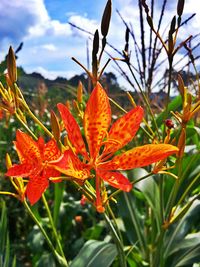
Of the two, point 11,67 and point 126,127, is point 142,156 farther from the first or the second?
point 11,67

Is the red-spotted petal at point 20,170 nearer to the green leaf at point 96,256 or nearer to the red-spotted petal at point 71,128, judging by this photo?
the red-spotted petal at point 71,128

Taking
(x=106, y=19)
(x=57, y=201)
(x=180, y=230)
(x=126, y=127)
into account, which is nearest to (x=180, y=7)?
(x=106, y=19)

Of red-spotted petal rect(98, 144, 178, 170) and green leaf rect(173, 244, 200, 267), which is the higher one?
red-spotted petal rect(98, 144, 178, 170)

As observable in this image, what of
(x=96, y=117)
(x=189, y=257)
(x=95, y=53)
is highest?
(x=95, y=53)

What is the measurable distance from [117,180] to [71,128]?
0.11 metres

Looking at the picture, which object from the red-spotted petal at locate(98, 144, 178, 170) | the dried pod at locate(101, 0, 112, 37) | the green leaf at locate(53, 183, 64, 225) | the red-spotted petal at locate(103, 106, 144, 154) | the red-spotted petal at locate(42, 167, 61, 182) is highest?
the dried pod at locate(101, 0, 112, 37)

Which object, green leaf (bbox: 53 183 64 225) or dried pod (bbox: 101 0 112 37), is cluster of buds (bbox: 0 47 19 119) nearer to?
dried pod (bbox: 101 0 112 37)

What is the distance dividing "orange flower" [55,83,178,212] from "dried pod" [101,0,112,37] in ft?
0.54

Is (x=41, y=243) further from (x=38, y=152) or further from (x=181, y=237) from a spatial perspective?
(x=38, y=152)

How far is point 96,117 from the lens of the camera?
74 cm

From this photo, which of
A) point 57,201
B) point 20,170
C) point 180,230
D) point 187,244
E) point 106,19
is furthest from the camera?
point 57,201

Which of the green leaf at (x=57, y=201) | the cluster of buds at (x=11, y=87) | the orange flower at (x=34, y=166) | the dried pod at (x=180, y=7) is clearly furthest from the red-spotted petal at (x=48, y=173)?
the green leaf at (x=57, y=201)

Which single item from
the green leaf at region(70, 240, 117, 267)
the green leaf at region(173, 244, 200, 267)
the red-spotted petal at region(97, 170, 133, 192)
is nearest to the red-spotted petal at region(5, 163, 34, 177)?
the red-spotted petal at region(97, 170, 133, 192)

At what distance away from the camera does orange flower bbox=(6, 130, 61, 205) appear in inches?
25.9
